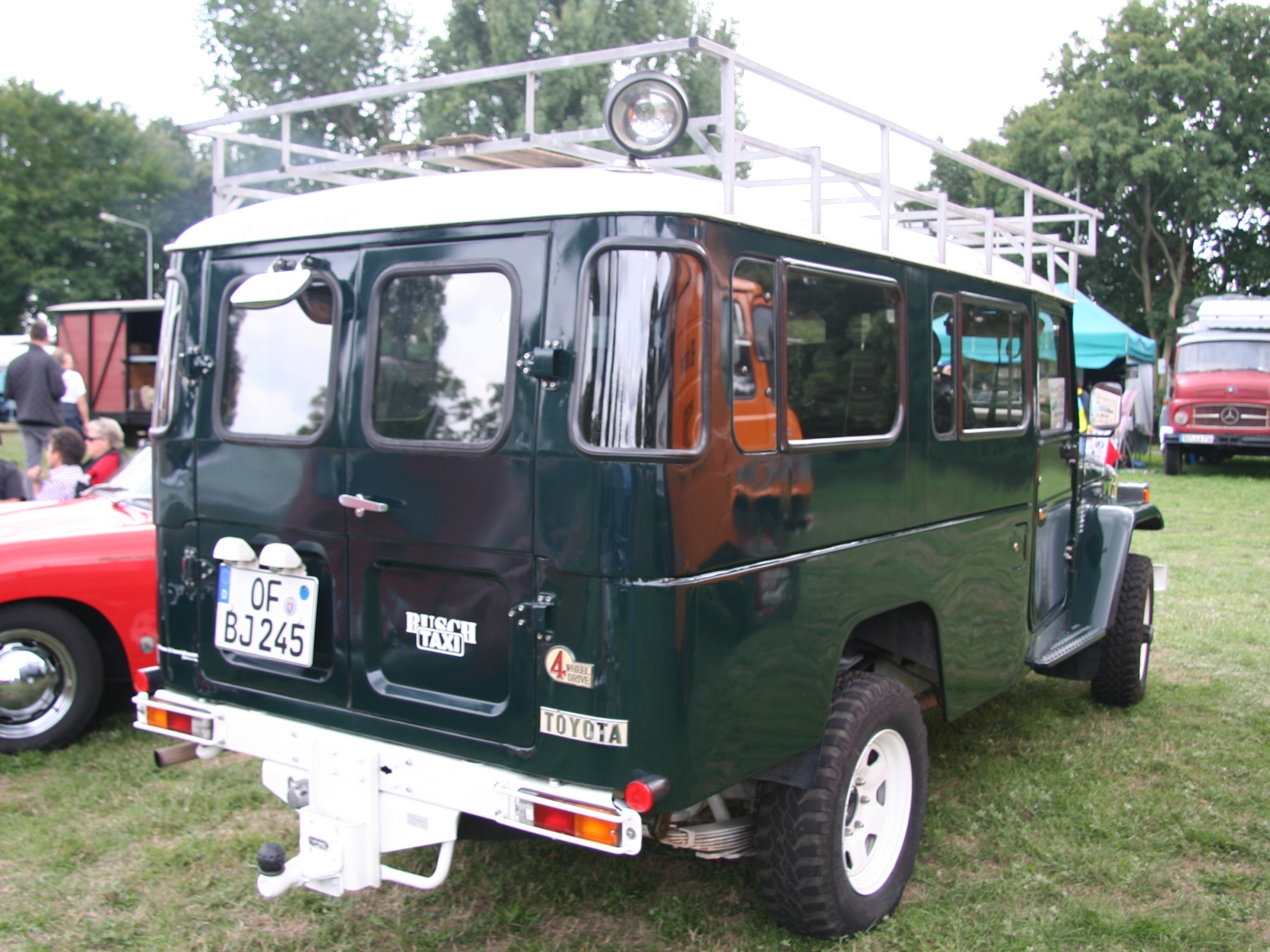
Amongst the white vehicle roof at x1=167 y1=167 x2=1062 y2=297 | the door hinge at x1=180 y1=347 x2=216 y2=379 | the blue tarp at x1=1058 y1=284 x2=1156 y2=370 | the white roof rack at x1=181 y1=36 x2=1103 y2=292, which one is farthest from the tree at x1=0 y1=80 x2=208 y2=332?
the white vehicle roof at x1=167 y1=167 x2=1062 y2=297

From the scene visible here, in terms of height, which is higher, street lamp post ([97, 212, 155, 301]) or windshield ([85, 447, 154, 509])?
street lamp post ([97, 212, 155, 301])

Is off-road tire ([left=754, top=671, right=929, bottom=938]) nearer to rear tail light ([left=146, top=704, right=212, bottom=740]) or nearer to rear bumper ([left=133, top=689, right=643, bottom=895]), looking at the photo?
rear bumper ([left=133, top=689, right=643, bottom=895])

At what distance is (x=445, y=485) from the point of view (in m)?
3.01

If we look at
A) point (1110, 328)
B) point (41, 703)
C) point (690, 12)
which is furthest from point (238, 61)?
point (41, 703)

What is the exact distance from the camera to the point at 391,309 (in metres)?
3.17

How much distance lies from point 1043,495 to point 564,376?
3.05 m

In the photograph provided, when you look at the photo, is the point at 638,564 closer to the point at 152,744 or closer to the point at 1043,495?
the point at 1043,495

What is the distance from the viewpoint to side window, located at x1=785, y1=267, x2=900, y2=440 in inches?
125

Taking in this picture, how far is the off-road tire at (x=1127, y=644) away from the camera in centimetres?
556

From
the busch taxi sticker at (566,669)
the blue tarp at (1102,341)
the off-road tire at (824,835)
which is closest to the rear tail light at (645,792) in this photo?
the busch taxi sticker at (566,669)

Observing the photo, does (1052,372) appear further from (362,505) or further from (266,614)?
(266,614)

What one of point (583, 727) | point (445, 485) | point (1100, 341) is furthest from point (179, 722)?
point (1100, 341)

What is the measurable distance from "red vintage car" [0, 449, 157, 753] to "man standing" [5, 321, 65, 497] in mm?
4846

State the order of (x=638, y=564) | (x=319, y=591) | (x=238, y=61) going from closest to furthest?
1. (x=638, y=564)
2. (x=319, y=591)
3. (x=238, y=61)
